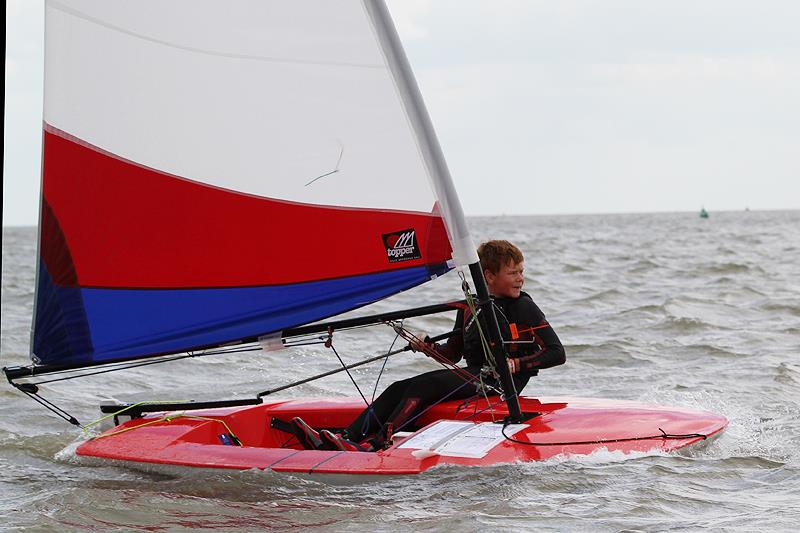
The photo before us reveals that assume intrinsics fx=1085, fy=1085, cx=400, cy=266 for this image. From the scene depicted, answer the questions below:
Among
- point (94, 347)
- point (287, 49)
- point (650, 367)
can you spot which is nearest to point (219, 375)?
point (650, 367)

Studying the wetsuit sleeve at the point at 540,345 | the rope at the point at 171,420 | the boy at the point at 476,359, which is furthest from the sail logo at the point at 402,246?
the rope at the point at 171,420

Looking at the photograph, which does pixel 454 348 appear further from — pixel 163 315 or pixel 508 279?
pixel 163 315

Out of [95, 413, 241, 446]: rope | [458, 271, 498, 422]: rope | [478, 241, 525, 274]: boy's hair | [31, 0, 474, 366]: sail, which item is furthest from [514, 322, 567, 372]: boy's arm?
[95, 413, 241, 446]: rope

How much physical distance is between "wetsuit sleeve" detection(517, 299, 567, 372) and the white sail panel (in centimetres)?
78

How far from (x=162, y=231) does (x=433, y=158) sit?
3.81ft

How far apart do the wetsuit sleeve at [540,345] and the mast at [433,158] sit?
29 cm

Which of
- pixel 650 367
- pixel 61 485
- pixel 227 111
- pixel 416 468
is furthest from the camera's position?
pixel 650 367

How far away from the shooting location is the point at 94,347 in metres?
4.45

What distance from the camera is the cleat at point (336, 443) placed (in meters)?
4.62

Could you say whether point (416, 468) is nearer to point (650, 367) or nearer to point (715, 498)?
point (715, 498)

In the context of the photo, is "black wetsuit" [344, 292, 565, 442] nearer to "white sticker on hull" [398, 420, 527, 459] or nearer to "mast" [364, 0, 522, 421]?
"white sticker on hull" [398, 420, 527, 459]

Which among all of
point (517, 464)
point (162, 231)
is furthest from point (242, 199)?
point (517, 464)

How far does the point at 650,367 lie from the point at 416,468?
13.5 ft

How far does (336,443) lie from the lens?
4.62 meters
